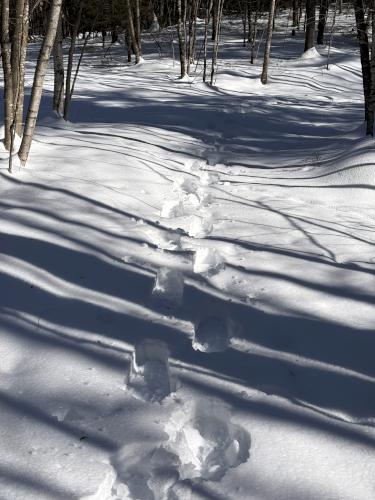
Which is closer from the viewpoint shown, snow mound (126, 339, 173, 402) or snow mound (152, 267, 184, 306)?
snow mound (126, 339, 173, 402)

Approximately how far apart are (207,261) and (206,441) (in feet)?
5.97

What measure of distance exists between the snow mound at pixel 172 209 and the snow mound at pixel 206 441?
8.50ft

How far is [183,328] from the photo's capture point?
3.08 metres

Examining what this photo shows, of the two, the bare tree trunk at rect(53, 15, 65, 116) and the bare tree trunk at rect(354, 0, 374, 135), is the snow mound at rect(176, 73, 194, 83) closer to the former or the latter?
the bare tree trunk at rect(53, 15, 65, 116)

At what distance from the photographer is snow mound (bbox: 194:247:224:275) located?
382 centimetres

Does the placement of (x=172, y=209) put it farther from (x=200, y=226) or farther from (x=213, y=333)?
(x=213, y=333)

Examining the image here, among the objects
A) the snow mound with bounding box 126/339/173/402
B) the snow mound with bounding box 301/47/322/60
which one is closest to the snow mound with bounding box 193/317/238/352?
the snow mound with bounding box 126/339/173/402

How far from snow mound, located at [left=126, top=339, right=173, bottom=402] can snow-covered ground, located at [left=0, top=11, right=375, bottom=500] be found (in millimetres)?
10

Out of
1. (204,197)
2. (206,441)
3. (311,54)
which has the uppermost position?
(311,54)

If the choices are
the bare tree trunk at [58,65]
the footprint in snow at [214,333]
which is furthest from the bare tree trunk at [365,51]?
the footprint in snow at [214,333]

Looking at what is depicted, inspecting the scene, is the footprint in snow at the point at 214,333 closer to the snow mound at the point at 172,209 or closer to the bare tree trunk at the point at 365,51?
the snow mound at the point at 172,209

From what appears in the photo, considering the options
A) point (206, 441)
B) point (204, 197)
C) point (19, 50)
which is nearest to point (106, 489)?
point (206, 441)

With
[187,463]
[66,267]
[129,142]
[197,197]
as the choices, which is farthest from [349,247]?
[129,142]

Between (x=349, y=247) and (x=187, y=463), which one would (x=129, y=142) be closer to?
(x=349, y=247)
